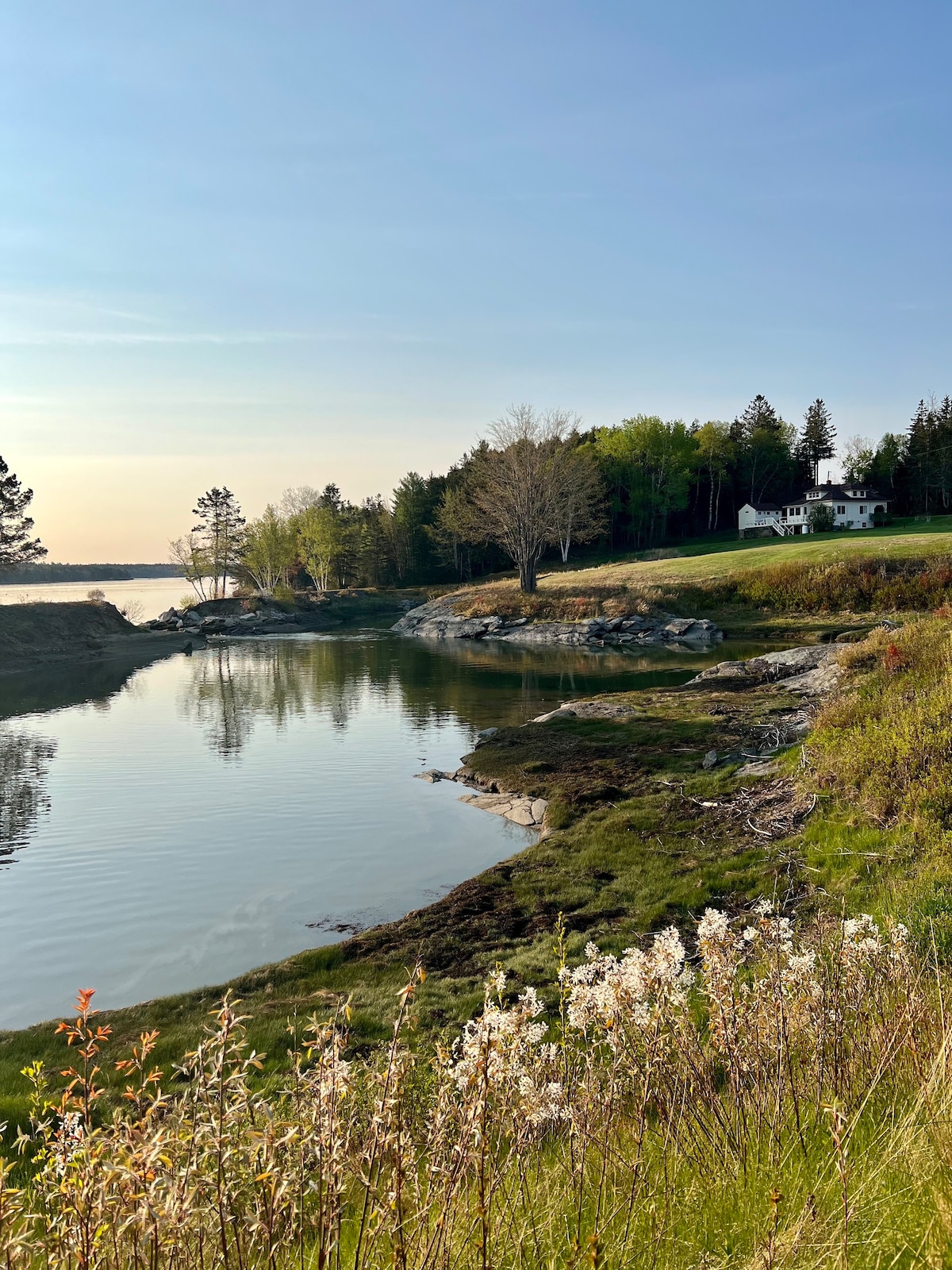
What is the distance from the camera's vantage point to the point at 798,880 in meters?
10.1

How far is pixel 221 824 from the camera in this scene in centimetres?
1709

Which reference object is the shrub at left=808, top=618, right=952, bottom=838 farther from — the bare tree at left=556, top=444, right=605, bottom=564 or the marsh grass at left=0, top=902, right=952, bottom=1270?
the bare tree at left=556, top=444, right=605, bottom=564

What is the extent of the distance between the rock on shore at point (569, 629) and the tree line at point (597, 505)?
58.0 feet

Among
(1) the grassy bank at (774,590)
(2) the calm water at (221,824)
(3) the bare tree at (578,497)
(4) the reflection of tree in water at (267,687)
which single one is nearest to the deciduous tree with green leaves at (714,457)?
(3) the bare tree at (578,497)

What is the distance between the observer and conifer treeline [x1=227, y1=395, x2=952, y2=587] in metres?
98.4

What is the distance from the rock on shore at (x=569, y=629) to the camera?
2014 inches

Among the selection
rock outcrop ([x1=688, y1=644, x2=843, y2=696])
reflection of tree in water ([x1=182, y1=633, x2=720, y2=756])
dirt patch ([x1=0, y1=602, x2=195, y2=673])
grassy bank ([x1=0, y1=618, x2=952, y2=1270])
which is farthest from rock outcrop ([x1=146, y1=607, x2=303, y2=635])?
grassy bank ([x1=0, y1=618, x2=952, y2=1270])

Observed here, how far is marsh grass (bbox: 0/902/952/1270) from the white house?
9950 cm

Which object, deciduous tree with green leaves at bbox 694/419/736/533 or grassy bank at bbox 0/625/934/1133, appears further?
deciduous tree with green leaves at bbox 694/419/736/533

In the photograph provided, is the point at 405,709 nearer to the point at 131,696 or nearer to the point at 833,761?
the point at 131,696

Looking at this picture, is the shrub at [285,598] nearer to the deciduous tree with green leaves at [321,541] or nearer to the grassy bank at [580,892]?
the deciduous tree with green leaves at [321,541]

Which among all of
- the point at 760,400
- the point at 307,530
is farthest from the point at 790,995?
the point at 760,400

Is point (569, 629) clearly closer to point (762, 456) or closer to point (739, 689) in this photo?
point (739, 689)

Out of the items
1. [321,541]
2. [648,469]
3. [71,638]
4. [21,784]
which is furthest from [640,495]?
[21,784]
